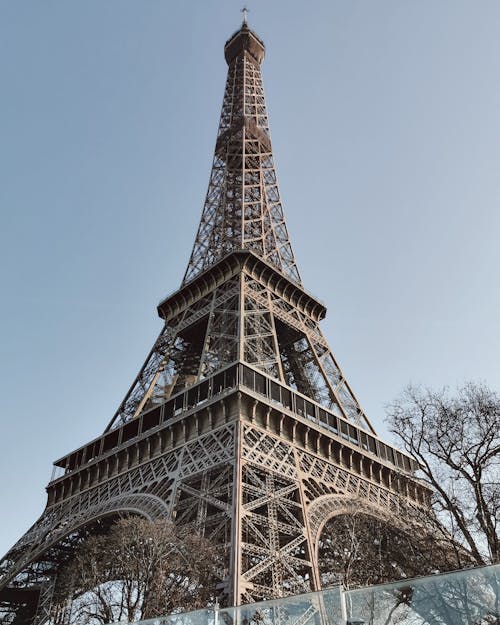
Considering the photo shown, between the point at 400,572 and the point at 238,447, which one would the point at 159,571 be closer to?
the point at 238,447

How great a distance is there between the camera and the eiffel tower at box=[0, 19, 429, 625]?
22.1 metres

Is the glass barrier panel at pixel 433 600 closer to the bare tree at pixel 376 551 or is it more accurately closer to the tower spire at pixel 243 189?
the bare tree at pixel 376 551

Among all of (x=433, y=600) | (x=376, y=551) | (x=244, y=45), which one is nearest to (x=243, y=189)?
(x=244, y=45)

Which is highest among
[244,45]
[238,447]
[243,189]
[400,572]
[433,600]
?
[244,45]

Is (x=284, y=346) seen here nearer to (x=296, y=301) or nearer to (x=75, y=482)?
(x=296, y=301)

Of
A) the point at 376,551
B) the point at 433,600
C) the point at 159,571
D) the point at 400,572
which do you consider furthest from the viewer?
the point at 376,551

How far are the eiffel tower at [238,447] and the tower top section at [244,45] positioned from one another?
82.8ft

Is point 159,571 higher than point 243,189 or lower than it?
lower

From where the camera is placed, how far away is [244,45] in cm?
6562

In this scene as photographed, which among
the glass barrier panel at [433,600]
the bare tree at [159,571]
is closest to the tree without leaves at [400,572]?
the glass barrier panel at [433,600]

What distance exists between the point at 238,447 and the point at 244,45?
5507cm

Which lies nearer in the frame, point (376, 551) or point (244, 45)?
point (376, 551)

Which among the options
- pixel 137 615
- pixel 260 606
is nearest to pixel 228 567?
pixel 137 615

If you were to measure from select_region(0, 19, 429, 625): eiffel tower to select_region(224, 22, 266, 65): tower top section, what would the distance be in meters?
25.2
